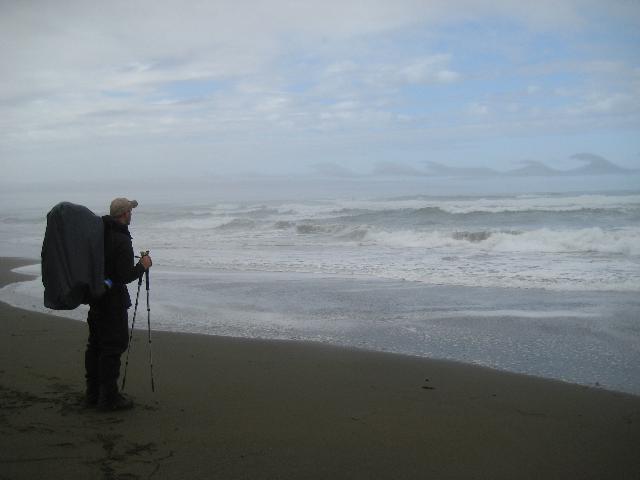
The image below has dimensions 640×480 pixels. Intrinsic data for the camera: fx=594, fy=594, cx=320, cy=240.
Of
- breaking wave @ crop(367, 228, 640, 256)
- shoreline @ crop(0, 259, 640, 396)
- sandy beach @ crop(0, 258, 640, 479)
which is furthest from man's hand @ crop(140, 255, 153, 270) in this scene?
breaking wave @ crop(367, 228, 640, 256)

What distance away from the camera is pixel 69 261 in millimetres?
3873

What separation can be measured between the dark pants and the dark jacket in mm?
69

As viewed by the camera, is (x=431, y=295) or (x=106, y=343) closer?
(x=106, y=343)

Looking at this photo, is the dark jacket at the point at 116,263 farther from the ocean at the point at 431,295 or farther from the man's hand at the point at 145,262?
the ocean at the point at 431,295

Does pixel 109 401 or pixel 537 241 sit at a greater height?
pixel 537 241

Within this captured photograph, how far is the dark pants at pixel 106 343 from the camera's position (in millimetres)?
4094

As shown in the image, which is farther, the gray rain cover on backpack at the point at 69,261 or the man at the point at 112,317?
the man at the point at 112,317

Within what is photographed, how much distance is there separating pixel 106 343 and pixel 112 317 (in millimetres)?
182

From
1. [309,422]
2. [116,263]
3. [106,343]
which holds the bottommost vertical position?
[309,422]

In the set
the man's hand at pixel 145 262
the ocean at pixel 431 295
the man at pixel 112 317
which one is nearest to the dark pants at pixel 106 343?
the man at pixel 112 317

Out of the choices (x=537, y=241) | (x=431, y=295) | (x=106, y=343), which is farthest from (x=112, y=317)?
(x=537, y=241)

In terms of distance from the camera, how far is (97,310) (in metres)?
4.11

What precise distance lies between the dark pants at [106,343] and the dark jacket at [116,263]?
7cm

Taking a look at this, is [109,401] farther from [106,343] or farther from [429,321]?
[429,321]
